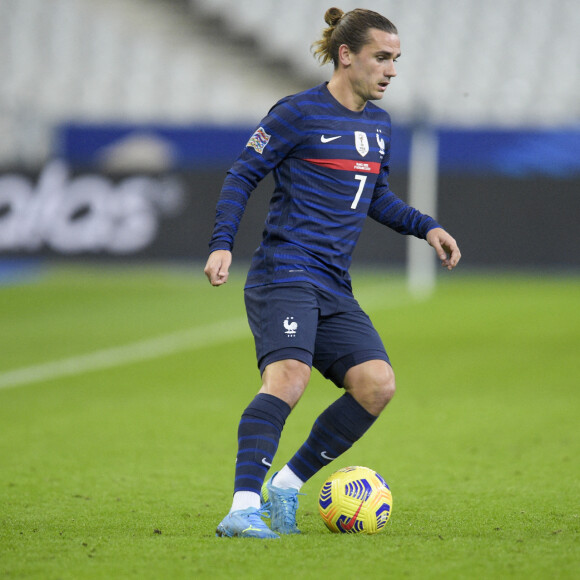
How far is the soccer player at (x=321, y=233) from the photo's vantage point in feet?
13.3

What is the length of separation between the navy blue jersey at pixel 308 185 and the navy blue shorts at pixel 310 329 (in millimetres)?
56

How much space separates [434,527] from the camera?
13.6 feet

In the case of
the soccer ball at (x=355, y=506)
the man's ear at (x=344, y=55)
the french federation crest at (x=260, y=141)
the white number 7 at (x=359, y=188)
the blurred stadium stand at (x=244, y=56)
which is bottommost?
the soccer ball at (x=355, y=506)

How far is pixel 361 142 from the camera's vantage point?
423 cm

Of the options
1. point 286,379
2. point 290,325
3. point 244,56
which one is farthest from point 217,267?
point 244,56

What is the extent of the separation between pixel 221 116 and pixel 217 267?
693 inches

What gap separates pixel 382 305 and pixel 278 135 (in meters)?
9.48

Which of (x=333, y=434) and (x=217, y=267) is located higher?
(x=217, y=267)

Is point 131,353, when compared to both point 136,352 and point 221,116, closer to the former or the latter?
point 136,352

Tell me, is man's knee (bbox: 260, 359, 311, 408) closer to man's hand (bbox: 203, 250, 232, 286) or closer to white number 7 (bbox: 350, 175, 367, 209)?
man's hand (bbox: 203, 250, 232, 286)

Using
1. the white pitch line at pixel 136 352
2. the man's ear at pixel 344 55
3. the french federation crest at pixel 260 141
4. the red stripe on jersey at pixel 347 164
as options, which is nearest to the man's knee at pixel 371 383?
the red stripe on jersey at pixel 347 164

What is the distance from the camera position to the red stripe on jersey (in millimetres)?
4164

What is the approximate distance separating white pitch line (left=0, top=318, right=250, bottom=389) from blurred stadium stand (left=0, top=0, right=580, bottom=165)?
9.60 meters

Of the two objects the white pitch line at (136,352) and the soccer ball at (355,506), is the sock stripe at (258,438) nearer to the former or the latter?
the soccer ball at (355,506)
